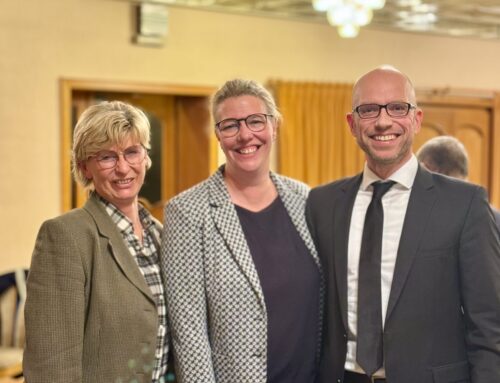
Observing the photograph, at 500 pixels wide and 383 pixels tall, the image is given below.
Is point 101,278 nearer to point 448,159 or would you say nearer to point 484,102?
point 448,159

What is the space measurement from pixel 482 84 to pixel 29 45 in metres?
4.24

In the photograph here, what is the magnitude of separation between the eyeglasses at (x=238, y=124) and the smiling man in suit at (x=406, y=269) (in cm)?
28

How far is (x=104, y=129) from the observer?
212 centimetres

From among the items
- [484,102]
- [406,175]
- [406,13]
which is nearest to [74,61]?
[406,13]

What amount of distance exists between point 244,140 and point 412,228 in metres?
0.55

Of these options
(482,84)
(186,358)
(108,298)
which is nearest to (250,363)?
(186,358)

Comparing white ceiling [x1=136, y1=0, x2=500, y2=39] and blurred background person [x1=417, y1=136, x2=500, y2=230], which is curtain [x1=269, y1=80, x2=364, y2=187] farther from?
blurred background person [x1=417, y1=136, x2=500, y2=230]

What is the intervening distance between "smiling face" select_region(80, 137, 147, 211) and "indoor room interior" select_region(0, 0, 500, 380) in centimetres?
286

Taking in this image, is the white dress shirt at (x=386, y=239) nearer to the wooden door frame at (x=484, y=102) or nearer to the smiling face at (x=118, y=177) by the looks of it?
the smiling face at (x=118, y=177)

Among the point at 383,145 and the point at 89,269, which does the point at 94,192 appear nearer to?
the point at 89,269

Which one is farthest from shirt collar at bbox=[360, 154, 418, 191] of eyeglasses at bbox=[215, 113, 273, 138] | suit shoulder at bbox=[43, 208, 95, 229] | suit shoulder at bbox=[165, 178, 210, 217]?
suit shoulder at bbox=[43, 208, 95, 229]

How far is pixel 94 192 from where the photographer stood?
7.29 ft

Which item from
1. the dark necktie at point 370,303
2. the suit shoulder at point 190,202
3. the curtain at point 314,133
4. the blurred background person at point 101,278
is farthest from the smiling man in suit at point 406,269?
the curtain at point 314,133

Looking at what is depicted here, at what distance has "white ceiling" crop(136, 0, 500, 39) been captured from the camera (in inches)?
216
